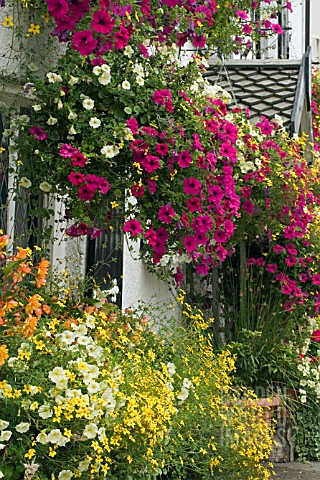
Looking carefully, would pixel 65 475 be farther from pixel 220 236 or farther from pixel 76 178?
pixel 220 236

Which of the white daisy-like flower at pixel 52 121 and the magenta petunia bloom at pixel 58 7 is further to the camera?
the white daisy-like flower at pixel 52 121

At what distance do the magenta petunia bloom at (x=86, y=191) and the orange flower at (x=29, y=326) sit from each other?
3.25ft

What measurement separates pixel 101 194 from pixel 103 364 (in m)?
1.07

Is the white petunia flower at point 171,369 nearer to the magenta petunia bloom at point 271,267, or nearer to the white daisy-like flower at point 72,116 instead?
the white daisy-like flower at point 72,116

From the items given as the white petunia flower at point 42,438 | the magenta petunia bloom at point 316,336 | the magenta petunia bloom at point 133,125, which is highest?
the magenta petunia bloom at point 133,125

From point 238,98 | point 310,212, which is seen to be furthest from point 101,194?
point 238,98

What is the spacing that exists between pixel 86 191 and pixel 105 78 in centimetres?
56

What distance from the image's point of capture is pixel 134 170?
4.55 m

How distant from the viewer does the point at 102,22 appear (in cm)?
391

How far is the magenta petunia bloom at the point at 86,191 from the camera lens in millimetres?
4266

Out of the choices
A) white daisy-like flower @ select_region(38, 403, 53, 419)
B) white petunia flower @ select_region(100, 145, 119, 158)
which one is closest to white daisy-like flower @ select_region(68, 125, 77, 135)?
white petunia flower @ select_region(100, 145, 119, 158)

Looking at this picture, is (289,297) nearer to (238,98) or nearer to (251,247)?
(251,247)

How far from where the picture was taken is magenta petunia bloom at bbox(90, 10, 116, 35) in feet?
12.8

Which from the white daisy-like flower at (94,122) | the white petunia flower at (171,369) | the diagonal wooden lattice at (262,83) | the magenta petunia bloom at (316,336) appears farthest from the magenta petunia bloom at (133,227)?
the diagonal wooden lattice at (262,83)
